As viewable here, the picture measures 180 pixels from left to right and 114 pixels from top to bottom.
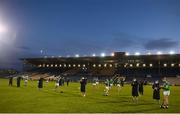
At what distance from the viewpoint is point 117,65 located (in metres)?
99.7

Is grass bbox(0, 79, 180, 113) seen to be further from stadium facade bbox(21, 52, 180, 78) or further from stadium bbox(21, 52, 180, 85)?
stadium facade bbox(21, 52, 180, 78)

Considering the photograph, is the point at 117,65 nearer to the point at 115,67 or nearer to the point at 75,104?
the point at 115,67

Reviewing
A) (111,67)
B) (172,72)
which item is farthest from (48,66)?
(172,72)

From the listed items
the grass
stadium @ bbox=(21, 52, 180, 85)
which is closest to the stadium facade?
stadium @ bbox=(21, 52, 180, 85)

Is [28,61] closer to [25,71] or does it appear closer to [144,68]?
[25,71]

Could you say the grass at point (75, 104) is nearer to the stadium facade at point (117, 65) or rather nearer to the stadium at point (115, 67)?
the stadium at point (115, 67)

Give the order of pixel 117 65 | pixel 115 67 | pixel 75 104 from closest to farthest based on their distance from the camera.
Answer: pixel 75 104 → pixel 117 65 → pixel 115 67

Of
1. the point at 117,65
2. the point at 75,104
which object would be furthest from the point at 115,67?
the point at 75,104

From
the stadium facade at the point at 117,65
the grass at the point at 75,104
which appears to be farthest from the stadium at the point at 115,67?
the grass at the point at 75,104

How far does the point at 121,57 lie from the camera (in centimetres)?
9562

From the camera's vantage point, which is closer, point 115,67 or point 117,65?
point 117,65

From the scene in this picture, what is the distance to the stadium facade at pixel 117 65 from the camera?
90875 mm

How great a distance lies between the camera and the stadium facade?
90.9m

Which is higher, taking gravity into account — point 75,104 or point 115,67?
point 115,67
